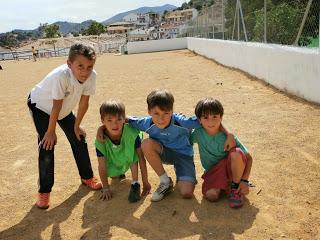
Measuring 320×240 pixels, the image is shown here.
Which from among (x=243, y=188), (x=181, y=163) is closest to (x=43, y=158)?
(x=181, y=163)

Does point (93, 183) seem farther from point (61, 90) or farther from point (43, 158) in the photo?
point (61, 90)

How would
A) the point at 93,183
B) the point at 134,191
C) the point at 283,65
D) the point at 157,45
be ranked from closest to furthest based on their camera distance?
1. the point at 134,191
2. the point at 93,183
3. the point at 283,65
4. the point at 157,45

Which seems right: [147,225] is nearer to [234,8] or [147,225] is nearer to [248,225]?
[248,225]

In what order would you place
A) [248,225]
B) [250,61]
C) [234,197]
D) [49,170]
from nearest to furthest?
[248,225] → [234,197] → [49,170] → [250,61]

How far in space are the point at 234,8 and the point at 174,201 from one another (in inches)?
445

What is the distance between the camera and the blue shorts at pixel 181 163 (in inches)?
142

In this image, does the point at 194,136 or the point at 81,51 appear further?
the point at 194,136

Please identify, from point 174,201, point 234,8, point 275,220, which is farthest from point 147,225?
point 234,8

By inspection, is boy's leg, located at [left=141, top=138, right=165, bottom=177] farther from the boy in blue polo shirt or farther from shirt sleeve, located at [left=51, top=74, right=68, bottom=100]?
shirt sleeve, located at [left=51, top=74, right=68, bottom=100]

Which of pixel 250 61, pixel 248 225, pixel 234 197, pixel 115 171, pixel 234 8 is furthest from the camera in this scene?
pixel 234 8

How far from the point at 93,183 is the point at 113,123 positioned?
0.74 meters

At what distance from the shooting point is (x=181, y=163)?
3.63 metres

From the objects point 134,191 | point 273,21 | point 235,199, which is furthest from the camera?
point 273,21

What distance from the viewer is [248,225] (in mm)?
2945
